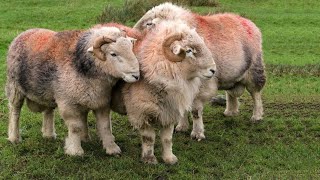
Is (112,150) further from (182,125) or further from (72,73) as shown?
(182,125)

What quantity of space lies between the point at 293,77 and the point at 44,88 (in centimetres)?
884

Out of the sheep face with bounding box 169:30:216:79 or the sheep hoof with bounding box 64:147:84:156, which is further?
the sheep hoof with bounding box 64:147:84:156

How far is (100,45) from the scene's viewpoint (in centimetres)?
776

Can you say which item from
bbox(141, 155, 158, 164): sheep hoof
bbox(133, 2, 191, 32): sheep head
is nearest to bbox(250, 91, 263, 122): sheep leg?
bbox(133, 2, 191, 32): sheep head

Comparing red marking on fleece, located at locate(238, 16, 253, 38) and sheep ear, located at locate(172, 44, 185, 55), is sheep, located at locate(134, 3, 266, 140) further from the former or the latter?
sheep ear, located at locate(172, 44, 185, 55)

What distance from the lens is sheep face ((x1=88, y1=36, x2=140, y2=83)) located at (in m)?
7.61

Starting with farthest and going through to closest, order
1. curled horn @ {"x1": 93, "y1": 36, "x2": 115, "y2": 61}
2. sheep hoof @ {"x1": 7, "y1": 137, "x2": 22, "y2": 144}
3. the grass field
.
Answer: sheep hoof @ {"x1": 7, "y1": 137, "x2": 22, "y2": 144} → the grass field → curled horn @ {"x1": 93, "y1": 36, "x2": 115, "y2": 61}

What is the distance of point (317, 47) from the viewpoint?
19812 millimetres

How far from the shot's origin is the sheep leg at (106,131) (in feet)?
27.6

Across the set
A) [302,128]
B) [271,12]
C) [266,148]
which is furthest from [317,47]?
[266,148]


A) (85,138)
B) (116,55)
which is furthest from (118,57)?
(85,138)

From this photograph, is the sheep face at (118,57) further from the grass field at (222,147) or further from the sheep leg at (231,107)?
the sheep leg at (231,107)

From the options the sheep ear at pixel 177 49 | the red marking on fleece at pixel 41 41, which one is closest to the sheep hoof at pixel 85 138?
the red marking on fleece at pixel 41 41

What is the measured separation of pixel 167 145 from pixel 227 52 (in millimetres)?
2569
